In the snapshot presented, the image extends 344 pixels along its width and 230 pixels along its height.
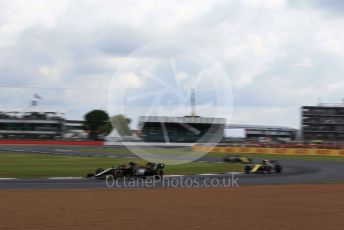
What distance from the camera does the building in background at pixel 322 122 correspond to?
110 meters

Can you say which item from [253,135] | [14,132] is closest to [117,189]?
[14,132]

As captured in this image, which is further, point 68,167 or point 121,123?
point 68,167

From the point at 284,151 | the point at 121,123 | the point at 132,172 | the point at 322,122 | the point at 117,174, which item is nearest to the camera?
the point at 121,123

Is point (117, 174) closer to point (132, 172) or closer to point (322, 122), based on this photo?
point (132, 172)

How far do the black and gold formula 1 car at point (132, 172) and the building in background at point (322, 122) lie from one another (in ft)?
291

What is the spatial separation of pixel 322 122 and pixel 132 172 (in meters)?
93.5

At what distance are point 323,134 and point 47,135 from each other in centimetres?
5971

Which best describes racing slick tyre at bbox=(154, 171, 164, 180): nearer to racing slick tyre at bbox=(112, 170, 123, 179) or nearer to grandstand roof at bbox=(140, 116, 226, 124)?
racing slick tyre at bbox=(112, 170, 123, 179)

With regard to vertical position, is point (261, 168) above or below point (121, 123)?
below

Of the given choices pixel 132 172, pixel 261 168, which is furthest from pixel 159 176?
pixel 261 168

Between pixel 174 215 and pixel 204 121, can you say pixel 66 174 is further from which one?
pixel 174 215

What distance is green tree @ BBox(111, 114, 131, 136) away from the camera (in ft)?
66.2

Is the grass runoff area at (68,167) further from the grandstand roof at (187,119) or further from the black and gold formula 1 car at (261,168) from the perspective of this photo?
the grandstand roof at (187,119)

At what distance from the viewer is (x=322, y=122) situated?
11106 centimetres
